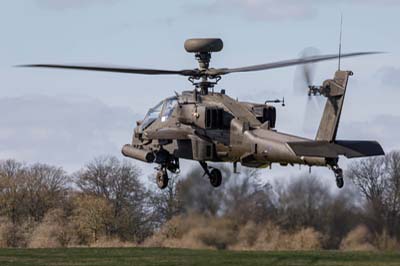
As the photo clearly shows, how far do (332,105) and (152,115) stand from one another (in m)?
6.58

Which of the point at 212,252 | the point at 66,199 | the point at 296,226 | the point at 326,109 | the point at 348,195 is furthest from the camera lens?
the point at 66,199

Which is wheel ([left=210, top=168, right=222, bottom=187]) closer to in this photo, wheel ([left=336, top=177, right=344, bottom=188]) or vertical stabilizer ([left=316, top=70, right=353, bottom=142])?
vertical stabilizer ([left=316, top=70, right=353, bottom=142])

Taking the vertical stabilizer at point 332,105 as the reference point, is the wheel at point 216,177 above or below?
below

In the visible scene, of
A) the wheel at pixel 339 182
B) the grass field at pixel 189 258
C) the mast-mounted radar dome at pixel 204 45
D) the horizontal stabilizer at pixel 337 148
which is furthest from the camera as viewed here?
the grass field at pixel 189 258

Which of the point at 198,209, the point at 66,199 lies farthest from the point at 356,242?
the point at 66,199

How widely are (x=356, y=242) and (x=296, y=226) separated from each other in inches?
101

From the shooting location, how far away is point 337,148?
3788 centimetres

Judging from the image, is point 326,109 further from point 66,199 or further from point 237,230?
point 66,199

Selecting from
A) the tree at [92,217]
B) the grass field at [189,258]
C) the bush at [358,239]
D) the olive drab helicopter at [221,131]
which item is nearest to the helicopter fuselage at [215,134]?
the olive drab helicopter at [221,131]

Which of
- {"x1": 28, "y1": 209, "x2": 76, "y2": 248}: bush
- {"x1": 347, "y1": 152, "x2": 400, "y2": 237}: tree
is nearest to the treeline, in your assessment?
{"x1": 347, "y1": 152, "x2": 400, "y2": 237}: tree

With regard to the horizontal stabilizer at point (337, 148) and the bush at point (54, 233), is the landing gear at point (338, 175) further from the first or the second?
the bush at point (54, 233)

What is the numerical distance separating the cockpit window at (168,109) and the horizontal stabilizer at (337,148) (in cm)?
523

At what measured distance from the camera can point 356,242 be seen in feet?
141

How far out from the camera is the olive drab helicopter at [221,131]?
125 feet
